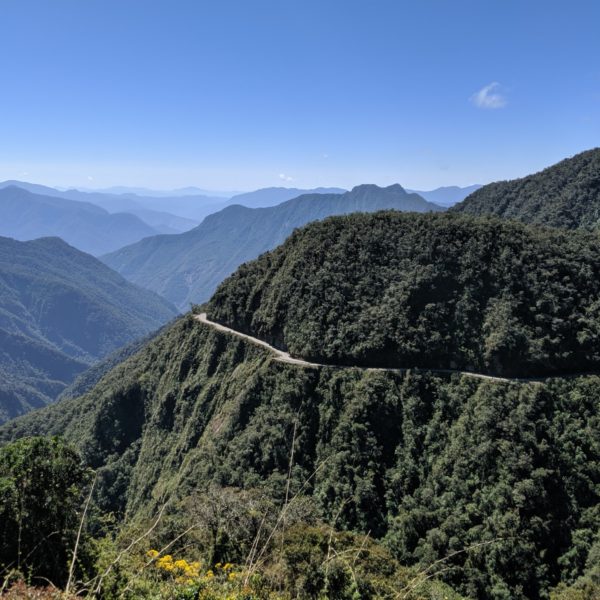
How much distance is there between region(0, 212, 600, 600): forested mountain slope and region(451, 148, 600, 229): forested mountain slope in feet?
163

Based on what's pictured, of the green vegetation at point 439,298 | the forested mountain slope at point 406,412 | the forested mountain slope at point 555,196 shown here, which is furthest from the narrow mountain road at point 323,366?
the forested mountain slope at point 555,196

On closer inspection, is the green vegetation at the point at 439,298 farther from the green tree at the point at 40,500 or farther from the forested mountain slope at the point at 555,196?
the forested mountain slope at the point at 555,196

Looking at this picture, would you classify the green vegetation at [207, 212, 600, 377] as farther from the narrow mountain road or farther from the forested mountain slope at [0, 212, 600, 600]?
the narrow mountain road

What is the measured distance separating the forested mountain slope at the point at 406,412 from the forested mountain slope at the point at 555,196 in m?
49.7

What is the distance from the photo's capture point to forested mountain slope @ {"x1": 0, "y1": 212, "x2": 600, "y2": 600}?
46.0 meters

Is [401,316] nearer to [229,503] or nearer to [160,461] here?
[229,503]

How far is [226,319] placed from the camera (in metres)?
82.8

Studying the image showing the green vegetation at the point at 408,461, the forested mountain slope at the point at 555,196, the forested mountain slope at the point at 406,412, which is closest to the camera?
the green vegetation at the point at 408,461

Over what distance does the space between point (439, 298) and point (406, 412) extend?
16.9 meters

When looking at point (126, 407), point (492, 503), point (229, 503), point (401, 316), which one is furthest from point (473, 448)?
point (126, 407)

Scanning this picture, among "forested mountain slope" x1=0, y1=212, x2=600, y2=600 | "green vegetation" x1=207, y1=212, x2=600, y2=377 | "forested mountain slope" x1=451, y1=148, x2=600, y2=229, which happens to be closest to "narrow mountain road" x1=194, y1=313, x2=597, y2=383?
"green vegetation" x1=207, y1=212, x2=600, y2=377

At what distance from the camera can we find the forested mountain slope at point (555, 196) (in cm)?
11169

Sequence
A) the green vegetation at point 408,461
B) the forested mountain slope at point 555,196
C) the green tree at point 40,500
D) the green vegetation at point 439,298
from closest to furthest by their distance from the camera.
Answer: the green tree at point 40,500
the green vegetation at point 408,461
the green vegetation at point 439,298
the forested mountain slope at point 555,196

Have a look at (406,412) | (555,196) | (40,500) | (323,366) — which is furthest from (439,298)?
(555,196)
